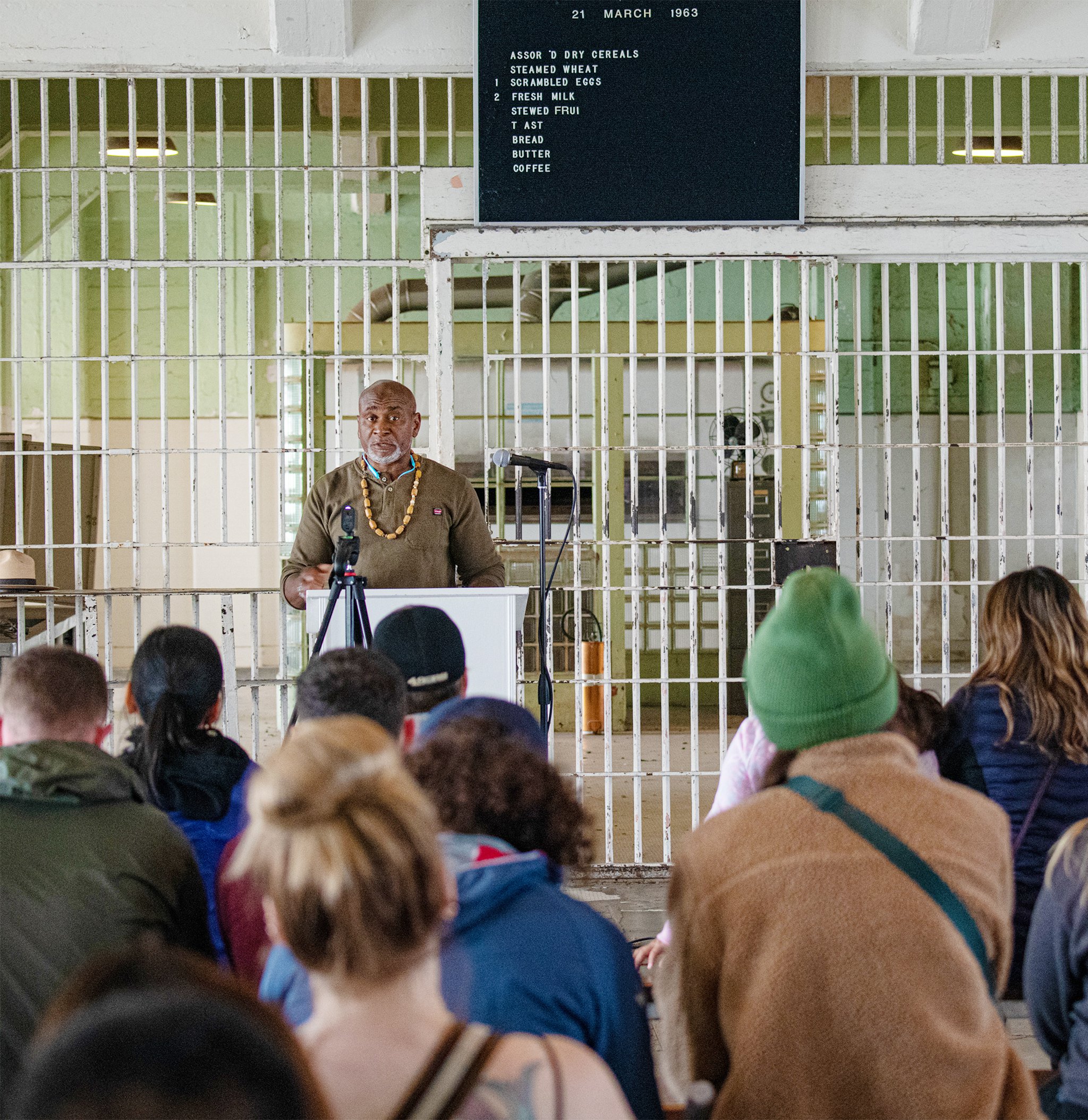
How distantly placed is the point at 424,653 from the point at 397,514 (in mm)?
1463

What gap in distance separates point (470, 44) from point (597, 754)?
429cm

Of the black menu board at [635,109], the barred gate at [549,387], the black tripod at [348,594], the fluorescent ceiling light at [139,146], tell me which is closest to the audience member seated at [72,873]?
the black tripod at [348,594]

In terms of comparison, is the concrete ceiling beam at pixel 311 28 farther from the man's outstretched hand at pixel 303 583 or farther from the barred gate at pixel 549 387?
the man's outstretched hand at pixel 303 583

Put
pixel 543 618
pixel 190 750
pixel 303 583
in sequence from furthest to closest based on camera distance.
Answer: pixel 543 618, pixel 303 583, pixel 190 750

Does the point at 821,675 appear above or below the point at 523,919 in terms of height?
above

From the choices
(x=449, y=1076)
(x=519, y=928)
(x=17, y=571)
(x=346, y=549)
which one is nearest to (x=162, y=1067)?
(x=449, y=1076)

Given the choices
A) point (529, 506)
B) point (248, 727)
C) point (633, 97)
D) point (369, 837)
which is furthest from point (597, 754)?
point (369, 837)

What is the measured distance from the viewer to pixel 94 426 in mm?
10359

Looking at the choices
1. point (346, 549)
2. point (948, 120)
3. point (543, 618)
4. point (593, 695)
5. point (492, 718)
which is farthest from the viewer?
point (593, 695)

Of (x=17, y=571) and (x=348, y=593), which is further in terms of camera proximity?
(x=17, y=571)

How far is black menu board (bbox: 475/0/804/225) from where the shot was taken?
4.21 metres

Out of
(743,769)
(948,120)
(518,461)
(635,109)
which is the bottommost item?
(743,769)

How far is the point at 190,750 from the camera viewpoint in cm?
219

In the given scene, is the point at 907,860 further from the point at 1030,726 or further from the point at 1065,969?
the point at 1030,726
